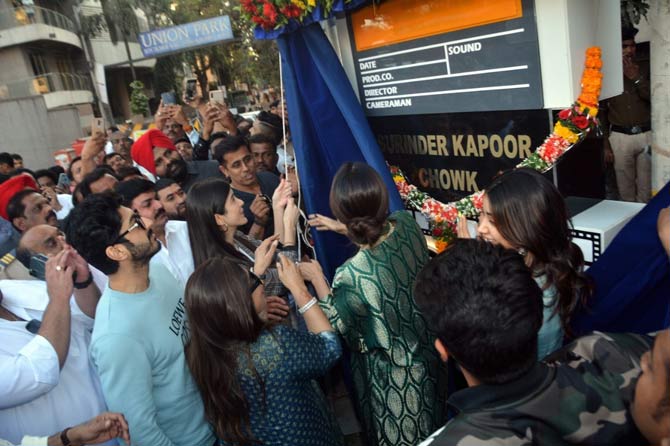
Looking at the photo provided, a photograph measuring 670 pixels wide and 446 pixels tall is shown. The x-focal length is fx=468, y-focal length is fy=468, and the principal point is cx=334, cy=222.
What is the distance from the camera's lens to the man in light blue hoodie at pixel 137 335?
1.71 m

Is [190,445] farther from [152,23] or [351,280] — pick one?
[152,23]

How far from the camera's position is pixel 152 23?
2591 centimetres

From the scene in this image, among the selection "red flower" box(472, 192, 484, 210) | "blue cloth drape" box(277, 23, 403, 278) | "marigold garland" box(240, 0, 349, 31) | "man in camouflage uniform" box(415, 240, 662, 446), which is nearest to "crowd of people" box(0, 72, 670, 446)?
"man in camouflage uniform" box(415, 240, 662, 446)

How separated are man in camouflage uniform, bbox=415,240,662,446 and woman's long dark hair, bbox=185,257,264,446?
0.74 m

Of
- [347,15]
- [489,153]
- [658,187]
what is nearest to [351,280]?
[489,153]

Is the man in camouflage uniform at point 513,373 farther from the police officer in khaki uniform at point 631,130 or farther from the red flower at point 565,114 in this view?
the police officer in khaki uniform at point 631,130

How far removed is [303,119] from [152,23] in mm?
26850

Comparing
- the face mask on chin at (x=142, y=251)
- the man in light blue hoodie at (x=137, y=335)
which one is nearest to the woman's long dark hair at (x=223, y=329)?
the man in light blue hoodie at (x=137, y=335)

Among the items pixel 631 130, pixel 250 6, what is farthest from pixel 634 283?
pixel 631 130

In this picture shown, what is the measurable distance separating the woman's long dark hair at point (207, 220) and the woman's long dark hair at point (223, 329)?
868 mm

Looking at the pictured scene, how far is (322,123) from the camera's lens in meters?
3.19

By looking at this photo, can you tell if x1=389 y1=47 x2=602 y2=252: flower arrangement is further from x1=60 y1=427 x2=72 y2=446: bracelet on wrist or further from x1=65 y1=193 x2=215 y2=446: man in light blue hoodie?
x1=60 y1=427 x2=72 y2=446: bracelet on wrist

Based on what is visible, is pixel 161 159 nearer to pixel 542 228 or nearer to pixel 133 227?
pixel 133 227

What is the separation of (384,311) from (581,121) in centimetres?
123
